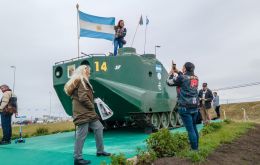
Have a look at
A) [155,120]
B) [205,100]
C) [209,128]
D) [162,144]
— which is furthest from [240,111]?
[162,144]

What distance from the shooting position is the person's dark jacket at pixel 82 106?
541cm

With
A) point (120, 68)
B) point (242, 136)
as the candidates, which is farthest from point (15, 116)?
point (242, 136)

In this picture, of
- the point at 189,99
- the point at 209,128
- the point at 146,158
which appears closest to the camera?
the point at 146,158

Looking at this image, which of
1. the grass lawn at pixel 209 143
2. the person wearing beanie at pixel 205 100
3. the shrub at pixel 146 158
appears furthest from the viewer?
the person wearing beanie at pixel 205 100

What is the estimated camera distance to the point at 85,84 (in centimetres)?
550

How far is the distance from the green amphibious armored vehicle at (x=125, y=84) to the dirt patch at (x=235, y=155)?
295cm

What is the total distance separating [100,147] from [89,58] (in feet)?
13.3

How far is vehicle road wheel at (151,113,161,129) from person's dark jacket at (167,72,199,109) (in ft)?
15.2

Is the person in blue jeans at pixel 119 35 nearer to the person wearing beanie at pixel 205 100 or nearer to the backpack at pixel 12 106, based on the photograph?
the person wearing beanie at pixel 205 100

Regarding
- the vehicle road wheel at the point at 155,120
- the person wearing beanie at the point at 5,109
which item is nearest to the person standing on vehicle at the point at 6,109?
the person wearing beanie at the point at 5,109

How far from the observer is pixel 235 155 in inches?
250

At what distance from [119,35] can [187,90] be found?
19.1 feet

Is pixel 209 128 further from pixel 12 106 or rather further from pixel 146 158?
pixel 12 106

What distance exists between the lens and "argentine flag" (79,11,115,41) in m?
10.9
